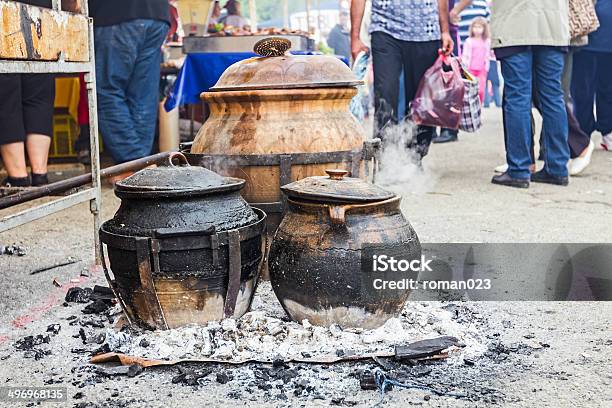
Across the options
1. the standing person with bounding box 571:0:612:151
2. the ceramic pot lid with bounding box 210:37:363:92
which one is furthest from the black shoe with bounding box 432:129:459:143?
the ceramic pot lid with bounding box 210:37:363:92

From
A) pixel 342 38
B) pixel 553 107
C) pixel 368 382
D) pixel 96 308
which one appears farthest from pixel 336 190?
pixel 342 38

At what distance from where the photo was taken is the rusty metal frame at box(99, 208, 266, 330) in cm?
294

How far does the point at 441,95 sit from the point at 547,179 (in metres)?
1.29

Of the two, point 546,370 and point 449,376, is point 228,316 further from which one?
point 546,370

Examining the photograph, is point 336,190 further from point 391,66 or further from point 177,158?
point 391,66

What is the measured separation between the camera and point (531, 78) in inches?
259

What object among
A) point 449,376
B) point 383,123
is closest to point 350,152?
point 449,376

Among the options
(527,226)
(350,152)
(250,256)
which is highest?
(350,152)

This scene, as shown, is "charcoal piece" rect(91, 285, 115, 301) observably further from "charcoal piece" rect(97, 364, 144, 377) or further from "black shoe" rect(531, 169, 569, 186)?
"black shoe" rect(531, 169, 569, 186)

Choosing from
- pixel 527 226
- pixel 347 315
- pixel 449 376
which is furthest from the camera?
pixel 527 226

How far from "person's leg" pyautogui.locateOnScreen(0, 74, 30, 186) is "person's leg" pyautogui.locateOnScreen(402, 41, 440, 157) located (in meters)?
3.40

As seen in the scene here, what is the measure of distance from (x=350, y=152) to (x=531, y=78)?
3427 mm

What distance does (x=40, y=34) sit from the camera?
3.67 m

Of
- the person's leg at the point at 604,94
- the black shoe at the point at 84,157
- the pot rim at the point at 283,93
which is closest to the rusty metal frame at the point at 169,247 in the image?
the pot rim at the point at 283,93
